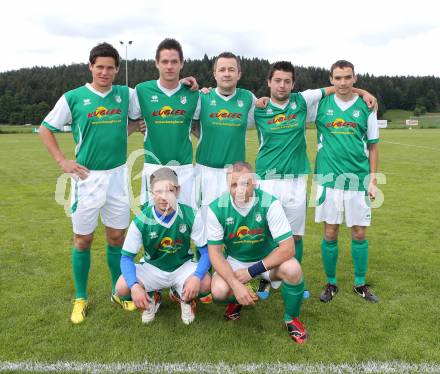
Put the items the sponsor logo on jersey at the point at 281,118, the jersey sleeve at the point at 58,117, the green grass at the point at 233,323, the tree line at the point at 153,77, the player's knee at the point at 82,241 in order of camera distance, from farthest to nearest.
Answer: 1. the tree line at the point at 153,77
2. the sponsor logo on jersey at the point at 281,118
3. the player's knee at the point at 82,241
4. the jersey sleeve at the point at 58,117
5. the green grass at the point at 233,323

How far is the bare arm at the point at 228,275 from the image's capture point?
3362mm

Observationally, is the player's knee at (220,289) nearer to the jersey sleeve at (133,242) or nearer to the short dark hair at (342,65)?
the jersey sleeve at (133,242)

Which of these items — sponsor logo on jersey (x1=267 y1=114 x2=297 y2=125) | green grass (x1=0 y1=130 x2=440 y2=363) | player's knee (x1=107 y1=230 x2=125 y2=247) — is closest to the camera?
green grass (x1=0 y1=130 x2=440 y2=363)

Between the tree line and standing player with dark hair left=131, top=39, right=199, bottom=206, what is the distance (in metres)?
76.6

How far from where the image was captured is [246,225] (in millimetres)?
3627

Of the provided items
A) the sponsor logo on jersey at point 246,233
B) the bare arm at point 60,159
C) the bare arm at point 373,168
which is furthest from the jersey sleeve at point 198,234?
the bare arm at point 373,168

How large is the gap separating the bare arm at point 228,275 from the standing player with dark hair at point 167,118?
86 centimetres

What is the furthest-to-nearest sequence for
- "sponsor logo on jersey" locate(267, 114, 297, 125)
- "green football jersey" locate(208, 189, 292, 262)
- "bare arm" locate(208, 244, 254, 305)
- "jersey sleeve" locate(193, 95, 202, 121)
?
"jersey sleeve" locate(193, 95, 202, 121) < "sponsor logo on jersey" locate(267, 114, 297, 125) < "green football jersey" locate(208, 189, 292, 262) < "bare arm" locate(208, 244, 254, 305)

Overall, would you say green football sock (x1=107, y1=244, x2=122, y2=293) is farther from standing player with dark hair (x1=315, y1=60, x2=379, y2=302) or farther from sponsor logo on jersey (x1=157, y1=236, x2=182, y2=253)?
standing player with dark hair (x1=315, y1=60, x2=379, y2=302)

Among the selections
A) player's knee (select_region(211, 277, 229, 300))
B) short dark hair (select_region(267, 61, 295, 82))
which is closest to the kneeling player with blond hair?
player's knee (select_region(211, 277, 229, 300))

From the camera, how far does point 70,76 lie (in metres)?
96.0

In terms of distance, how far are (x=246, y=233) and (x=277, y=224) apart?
280 millimetres

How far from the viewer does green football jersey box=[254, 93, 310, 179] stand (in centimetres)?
423

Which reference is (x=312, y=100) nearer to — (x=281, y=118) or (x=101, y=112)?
(x=281, y=118)
